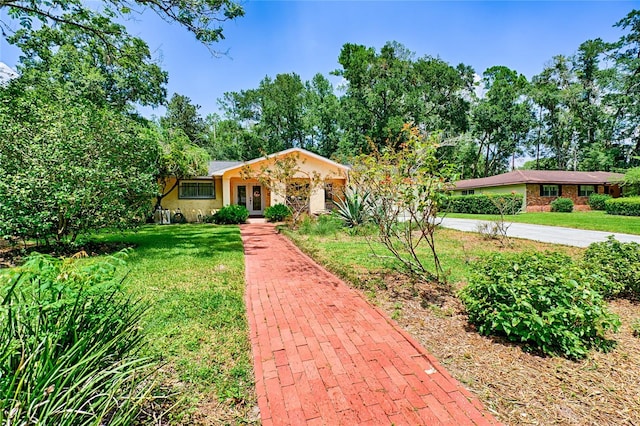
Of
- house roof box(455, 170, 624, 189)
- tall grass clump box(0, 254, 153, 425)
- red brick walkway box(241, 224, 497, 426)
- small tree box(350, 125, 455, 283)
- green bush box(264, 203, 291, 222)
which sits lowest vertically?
red brick walkway box(241, 224, 497, 426)

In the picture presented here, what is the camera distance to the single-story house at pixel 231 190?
18531mm

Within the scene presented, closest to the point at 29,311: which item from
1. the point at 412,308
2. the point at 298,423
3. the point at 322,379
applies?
the point at 298,423

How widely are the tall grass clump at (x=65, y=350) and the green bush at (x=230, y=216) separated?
48.7ft

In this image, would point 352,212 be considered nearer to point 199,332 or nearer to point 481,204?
point 199,332

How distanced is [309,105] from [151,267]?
34.4 meters

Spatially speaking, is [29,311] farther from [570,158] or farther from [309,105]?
[570,158]

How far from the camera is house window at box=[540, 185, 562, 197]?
2556cm

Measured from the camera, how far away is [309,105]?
37531 millimetres

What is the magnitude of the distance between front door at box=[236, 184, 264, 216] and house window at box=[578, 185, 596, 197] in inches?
1118

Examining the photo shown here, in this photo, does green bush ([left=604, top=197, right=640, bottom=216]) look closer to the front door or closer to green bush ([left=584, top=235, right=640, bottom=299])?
green bush ([left=584, top=235, right=640, bottom=299])

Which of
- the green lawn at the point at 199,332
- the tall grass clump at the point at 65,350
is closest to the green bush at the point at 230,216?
the green lawn at the point at 199,332

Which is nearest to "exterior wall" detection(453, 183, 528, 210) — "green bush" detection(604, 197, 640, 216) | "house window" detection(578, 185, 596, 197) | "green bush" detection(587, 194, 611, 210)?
"green bush" detection(604, 197, 640, 216)

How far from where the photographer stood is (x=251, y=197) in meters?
21.1

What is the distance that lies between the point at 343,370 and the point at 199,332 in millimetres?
1871
